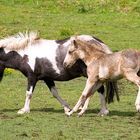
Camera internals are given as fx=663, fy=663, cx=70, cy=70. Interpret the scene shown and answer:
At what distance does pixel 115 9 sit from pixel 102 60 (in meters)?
19.4

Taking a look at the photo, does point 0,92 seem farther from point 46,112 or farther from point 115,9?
point 115,9

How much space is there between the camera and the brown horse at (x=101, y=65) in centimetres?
1295

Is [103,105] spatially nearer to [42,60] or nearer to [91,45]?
[91,45]

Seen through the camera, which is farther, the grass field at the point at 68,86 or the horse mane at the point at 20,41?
the horse mane at the point at 20,41

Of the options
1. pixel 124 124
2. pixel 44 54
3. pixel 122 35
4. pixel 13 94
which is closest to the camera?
pixel 124 124

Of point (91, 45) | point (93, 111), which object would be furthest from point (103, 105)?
point (91, 45)

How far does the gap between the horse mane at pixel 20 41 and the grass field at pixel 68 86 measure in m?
1.42

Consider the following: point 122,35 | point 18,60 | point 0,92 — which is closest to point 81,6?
point 122,35

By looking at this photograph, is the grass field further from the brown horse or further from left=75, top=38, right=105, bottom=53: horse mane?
left=75, top=38, right=105, bottom=53: horse mane

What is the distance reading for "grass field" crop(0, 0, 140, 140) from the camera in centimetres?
1159

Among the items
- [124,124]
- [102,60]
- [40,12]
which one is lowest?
[40,12]

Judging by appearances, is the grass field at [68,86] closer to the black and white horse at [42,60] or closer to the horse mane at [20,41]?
the black and white horse at [42,60]

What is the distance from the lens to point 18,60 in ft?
48.1

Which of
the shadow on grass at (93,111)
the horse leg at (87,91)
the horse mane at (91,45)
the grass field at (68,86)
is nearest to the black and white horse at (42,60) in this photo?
the horse mane at (91,45)
